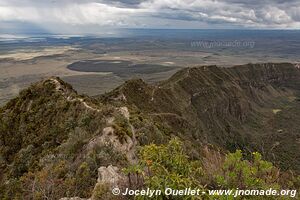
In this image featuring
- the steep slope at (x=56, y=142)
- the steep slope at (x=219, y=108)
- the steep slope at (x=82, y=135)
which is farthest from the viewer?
the steep slope at (x=219, y=108)

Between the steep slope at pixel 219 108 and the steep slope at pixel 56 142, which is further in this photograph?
the steep slope at pixel 219 108

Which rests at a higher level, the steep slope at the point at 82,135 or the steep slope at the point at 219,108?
the steep slope at the point at 82,135

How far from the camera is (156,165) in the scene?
12.5m

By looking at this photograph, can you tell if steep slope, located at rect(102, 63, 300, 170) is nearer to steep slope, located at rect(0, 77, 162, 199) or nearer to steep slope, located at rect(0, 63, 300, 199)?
steep slope, located at rect(0, 63, 300, 199)

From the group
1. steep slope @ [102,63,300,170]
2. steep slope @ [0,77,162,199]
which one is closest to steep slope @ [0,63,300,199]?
steep slope @ [0,77,162,199]

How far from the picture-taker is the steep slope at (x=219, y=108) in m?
81.5

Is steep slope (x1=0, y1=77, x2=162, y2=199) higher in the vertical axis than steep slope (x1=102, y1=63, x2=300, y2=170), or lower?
higher

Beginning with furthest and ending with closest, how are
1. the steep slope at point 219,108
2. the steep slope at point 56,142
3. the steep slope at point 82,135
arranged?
the steep slope at point 219,108 < the steep slope at point 82,135 < the steep slope at point 56,142

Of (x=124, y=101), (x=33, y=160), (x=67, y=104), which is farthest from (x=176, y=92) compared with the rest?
(x=33, y=160)

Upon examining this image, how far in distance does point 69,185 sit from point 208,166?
8244mm

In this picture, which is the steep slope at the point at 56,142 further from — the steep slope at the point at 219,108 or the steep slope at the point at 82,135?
the steep slope at the point at 219,108

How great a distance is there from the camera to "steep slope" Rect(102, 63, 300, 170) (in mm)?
81500

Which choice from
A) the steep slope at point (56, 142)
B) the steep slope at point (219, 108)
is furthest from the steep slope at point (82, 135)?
the steep slope at point (219, 108)

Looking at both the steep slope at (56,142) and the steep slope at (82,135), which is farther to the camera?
the steep slope at (82,135)
